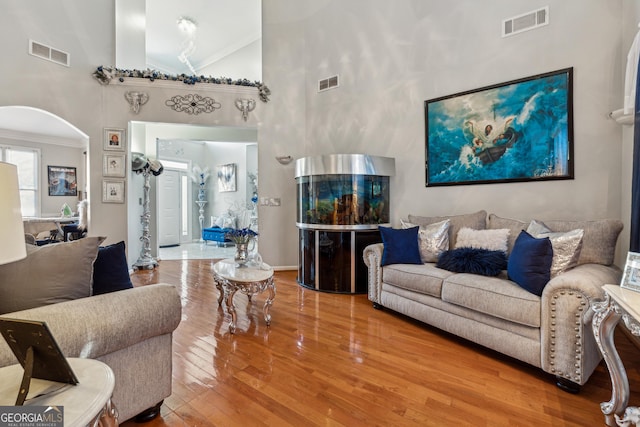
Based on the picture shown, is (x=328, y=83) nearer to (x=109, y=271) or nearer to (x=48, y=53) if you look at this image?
(x=48, y=53)

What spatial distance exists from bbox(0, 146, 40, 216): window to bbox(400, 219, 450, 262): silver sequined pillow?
8.76 m

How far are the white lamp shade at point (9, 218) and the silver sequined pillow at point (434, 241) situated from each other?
305 centimetres

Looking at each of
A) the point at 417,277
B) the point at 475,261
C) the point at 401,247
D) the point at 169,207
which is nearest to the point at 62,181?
the point at 169,207

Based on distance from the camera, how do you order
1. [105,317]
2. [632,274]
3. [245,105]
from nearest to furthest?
[105,317] → [632,274] → [245,105]

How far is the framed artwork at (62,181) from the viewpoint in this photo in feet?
24.3

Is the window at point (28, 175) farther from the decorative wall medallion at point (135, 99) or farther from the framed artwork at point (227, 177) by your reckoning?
the decorative wall medallion at point (135, 99)

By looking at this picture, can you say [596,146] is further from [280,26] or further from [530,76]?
[280,26]

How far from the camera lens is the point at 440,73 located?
3.80m

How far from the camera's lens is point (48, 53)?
399cm

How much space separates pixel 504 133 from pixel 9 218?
12.8 feet

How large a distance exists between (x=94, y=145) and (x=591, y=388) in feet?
19.9

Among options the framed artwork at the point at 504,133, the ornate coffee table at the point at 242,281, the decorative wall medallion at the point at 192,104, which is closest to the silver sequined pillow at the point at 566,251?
the framed artwork at the point at 504,133

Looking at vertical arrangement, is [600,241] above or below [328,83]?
below

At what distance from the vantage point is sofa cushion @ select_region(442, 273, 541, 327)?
1.99 meters
